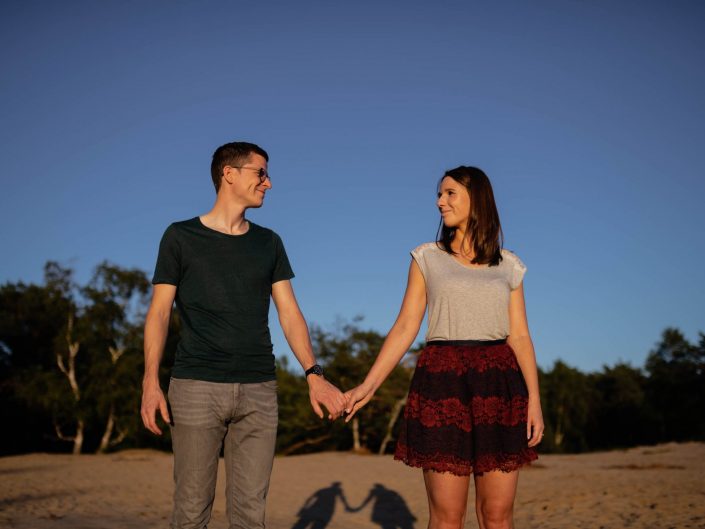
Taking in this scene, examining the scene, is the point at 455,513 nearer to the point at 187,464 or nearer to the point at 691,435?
the point at 187,464

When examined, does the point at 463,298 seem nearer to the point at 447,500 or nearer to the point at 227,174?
the point at 447,500

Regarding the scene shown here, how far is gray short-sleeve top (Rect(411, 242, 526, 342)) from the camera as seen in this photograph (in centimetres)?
390

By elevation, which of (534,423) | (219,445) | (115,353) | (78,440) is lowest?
(78,440)

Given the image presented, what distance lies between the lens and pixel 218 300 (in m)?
3.80

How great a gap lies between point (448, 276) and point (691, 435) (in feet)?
146

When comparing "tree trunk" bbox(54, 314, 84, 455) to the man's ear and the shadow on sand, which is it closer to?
the shadow on sand

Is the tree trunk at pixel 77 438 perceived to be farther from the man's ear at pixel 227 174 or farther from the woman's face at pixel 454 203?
the woman's face at pixel 454 203

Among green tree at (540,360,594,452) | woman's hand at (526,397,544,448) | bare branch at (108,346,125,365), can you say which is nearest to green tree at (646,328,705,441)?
green tree at (540,360,594,452)

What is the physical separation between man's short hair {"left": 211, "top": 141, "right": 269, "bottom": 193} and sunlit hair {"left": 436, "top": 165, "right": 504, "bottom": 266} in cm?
120

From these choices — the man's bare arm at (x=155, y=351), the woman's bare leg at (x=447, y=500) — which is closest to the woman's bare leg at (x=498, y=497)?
the woman's bare leg at (x=447, y=500)

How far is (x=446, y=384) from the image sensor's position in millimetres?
3822

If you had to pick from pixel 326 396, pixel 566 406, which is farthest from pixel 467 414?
pixel 566 406

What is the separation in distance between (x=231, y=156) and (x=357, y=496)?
13.8 meters

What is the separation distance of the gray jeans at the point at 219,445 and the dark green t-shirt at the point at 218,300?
9 cm
